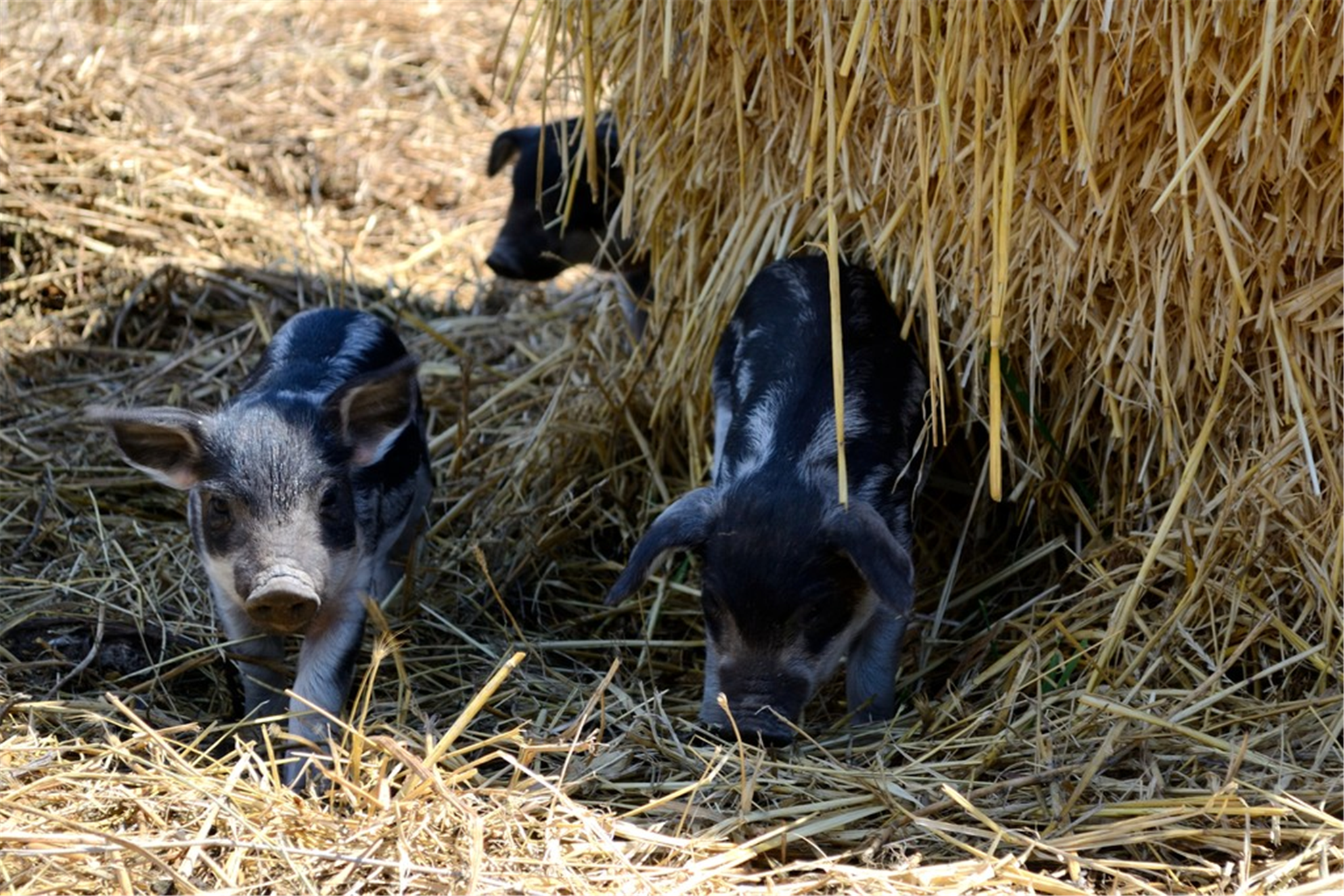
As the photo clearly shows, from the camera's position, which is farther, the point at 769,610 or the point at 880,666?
the point at 880,666

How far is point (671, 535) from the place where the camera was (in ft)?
15.9

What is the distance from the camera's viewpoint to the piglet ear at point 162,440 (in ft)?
15.8

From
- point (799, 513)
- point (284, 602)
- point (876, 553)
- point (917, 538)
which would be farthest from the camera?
point (917, 538)

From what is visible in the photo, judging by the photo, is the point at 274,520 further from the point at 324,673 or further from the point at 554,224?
the point at 554,224

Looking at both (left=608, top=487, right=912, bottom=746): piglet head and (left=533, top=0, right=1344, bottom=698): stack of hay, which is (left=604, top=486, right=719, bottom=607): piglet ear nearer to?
(left=608, top=487, right=912, bottom=746): piglet head

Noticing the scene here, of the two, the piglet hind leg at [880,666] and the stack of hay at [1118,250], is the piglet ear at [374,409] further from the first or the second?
the piglet hind leg at [880,666]

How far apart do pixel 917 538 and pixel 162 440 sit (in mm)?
2656

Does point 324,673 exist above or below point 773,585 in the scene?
below

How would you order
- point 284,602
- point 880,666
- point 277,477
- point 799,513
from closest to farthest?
point 284,602, point 277,477, point 799,513, point 880,666

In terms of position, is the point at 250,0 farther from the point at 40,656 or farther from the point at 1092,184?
the point at 1092,184

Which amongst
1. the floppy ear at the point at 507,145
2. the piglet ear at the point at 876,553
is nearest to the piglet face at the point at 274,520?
the piglet ear at the point at 876,553

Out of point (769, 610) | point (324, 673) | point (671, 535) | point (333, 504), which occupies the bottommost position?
point (324, 673)

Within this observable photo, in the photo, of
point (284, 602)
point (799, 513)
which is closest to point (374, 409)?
point (284, 602)

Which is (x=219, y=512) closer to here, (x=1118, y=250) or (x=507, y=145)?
(x=1118, y=250)
